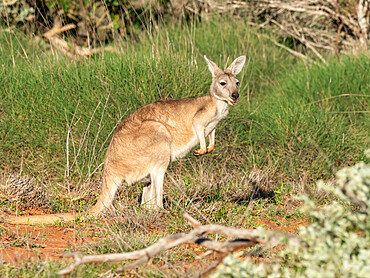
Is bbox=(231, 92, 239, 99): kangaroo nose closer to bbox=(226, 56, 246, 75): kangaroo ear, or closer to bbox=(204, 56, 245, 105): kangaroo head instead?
bbox=(204, 56, 245, 105): kangaroo head

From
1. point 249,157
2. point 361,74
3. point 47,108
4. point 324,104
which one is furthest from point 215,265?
point 361,74

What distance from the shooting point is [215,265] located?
2.79 meters

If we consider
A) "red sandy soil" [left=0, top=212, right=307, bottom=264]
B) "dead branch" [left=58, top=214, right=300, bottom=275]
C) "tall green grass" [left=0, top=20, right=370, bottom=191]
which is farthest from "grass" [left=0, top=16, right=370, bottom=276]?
"dead branch" [left=58, top=214, right=300, bottom=275]

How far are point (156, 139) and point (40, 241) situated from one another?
1.33 m

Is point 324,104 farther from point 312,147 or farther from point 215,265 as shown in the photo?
point 215,265

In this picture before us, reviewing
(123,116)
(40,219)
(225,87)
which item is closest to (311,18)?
(123,116)

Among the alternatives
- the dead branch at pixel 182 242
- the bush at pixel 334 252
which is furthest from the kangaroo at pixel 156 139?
the bush at pixel 334 252

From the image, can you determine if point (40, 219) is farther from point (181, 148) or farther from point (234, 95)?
point (234, 95)

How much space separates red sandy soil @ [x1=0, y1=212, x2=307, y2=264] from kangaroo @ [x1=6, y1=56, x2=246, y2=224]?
0.12 metres

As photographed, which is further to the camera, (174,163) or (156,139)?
(174,163)

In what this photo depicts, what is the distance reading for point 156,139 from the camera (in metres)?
4.70

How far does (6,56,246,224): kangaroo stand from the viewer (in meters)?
4.65

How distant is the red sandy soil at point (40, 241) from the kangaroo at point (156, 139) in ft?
0.39

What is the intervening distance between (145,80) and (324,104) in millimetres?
2348
